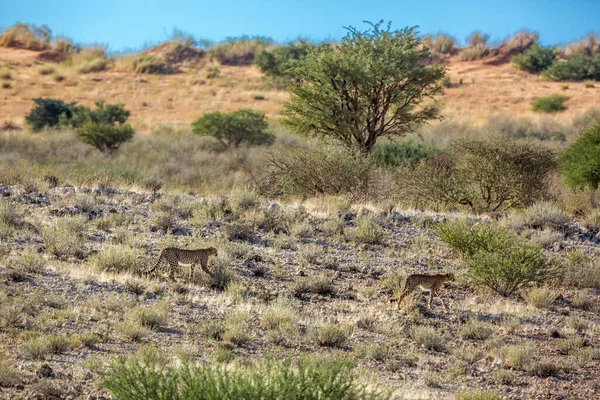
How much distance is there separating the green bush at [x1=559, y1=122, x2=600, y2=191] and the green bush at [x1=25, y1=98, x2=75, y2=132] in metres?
25.8

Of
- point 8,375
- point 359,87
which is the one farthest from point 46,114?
point 8,375

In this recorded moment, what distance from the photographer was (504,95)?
48.5 meters

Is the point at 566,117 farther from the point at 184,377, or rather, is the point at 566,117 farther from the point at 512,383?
the point at 184,377

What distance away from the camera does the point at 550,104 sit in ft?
143

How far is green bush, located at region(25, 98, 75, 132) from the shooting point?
125 ft

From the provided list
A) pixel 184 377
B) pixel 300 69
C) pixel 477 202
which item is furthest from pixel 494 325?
pixel 300 69

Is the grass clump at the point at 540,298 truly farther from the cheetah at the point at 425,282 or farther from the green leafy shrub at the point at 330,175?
the green leafy shrub at the point at 330,175

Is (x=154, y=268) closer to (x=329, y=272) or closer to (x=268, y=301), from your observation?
(x=268, y=301)

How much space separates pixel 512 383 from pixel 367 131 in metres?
15.1

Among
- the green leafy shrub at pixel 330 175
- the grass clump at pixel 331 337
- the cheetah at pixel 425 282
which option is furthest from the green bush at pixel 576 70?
the grass clump at pixel 331 337

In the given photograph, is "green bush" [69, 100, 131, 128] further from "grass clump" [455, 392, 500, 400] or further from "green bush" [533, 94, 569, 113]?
"grass clump" [455, 392, 500, 400]

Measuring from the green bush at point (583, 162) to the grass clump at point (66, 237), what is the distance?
12.6m

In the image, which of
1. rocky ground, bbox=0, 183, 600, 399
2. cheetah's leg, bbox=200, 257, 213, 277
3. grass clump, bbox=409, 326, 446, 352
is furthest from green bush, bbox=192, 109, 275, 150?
grass clump, bbox=409, 326, 446, 352

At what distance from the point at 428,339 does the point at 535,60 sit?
5245 centimetres
